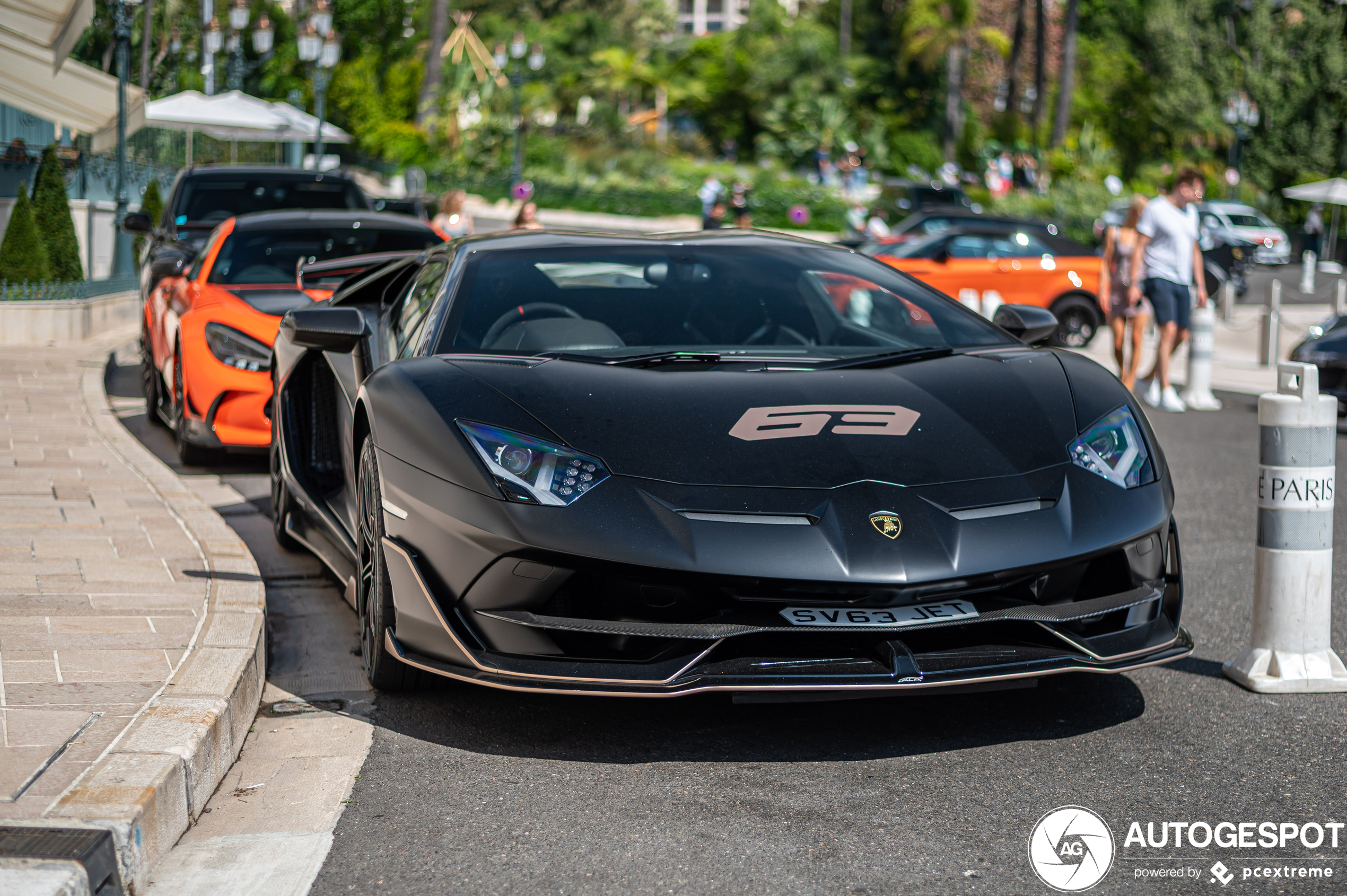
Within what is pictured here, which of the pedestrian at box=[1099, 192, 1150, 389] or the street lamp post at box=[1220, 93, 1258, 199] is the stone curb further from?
the street lamp post at box=[1220, 93, 1258, 199]

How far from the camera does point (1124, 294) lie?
38.8ft

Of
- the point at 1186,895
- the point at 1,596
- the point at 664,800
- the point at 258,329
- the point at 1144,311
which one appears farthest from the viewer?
the point at 1144,311

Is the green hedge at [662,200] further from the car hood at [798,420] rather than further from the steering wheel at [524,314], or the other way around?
the car hood at [798,420]

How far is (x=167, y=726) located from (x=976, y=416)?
2.07 metres

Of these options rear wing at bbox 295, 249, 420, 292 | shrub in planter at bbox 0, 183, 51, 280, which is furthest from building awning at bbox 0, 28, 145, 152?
rear wing at bbox 295, 249, 420, 292

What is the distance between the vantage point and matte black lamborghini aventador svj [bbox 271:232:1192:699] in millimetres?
3250

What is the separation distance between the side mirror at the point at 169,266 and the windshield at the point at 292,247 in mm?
259

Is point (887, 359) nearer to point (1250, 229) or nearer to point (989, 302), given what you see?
point (989, 302)

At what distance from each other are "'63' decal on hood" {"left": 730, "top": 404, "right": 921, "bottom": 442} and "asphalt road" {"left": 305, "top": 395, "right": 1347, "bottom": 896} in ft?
2.50

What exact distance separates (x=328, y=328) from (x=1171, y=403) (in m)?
8.89

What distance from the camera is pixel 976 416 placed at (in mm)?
3709

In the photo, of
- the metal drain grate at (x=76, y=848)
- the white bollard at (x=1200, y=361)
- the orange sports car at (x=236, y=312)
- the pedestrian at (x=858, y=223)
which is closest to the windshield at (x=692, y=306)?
the metal drain grate at (x=76, y=848)

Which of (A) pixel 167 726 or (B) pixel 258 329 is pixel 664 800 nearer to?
(A) pixel 167 726

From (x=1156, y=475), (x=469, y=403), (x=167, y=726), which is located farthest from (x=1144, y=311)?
(x=167, y=726)
